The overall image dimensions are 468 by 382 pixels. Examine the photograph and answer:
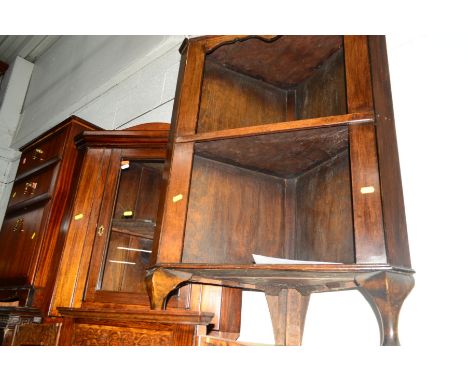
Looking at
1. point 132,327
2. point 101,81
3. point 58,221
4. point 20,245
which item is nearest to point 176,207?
point 132,327

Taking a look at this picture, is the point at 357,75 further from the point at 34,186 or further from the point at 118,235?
the point at 34,186

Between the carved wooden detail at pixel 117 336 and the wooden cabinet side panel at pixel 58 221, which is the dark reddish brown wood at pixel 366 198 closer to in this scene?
the carved wooden detail at pixel 117 336

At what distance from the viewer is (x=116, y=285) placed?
1456 millimetres

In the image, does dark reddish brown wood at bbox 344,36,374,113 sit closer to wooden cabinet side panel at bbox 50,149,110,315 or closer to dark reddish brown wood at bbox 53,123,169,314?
dark reddish brown wood at bbox 53,123,169,314

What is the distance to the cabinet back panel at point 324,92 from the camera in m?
1.32

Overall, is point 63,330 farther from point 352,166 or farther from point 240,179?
point 352,166

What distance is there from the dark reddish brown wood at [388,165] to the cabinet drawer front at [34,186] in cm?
136

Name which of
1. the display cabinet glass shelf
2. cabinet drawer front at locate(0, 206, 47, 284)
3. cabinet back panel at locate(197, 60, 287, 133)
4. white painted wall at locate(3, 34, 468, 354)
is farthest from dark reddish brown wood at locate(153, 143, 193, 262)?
cabinet drawer front at locate(0, 206, 47, 284)

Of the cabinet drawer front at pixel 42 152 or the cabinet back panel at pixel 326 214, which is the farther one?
the cabinet drawer front at pixel 42 152

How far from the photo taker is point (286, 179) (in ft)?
4.54

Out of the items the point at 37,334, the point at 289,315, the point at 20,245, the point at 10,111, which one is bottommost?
the point at 37,334

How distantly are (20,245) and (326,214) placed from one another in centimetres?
131

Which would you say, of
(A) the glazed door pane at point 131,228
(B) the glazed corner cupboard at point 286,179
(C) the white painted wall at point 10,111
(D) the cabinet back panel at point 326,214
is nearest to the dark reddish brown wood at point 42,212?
(A) the glazed door pane at point 131,228

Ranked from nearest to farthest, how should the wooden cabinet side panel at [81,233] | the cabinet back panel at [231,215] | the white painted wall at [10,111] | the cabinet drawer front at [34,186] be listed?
the cabinet back panel at [231,215] → the wooden cabinet side panel at [81,233] → the cabinet drawer front at [34,186] → the white painted wall at [10,111]
